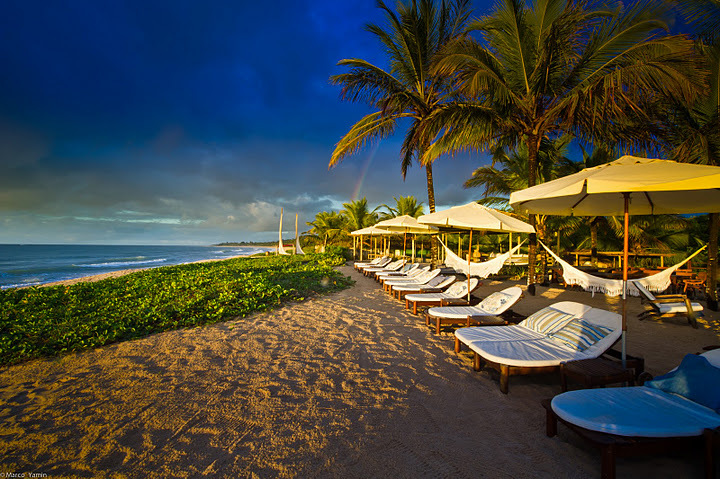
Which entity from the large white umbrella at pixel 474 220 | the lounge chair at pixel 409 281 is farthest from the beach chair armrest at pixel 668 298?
the lounge chair at pixel 409 281

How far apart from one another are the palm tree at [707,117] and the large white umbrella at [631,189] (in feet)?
8.26

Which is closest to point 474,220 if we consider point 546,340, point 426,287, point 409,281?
point 426,287

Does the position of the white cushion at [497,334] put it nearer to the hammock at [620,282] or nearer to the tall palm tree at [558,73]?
the hammock at [620,282]

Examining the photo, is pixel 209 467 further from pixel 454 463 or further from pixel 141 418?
pixel 454 463

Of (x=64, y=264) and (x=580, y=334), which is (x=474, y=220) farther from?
(x=64, y=264)

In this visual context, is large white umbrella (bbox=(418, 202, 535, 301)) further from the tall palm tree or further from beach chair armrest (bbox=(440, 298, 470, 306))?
the tall palm tree

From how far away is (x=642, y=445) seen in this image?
1.70m

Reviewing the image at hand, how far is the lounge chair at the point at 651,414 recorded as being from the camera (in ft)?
5.55

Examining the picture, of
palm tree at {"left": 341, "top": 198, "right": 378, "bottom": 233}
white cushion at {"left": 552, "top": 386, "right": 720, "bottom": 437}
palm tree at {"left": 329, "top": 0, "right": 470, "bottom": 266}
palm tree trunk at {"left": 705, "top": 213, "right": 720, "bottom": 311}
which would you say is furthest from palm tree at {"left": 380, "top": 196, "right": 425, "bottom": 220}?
white cushion at {"left": 552, "top": 386, "right": 720, "bottom": 437}

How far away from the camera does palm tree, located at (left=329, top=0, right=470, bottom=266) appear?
948cm

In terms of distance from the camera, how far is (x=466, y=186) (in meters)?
14.0

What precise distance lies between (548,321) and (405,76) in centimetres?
921

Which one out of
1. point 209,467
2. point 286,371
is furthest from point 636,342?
point 209,467

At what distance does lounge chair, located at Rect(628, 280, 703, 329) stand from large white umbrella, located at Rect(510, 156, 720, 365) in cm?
139
